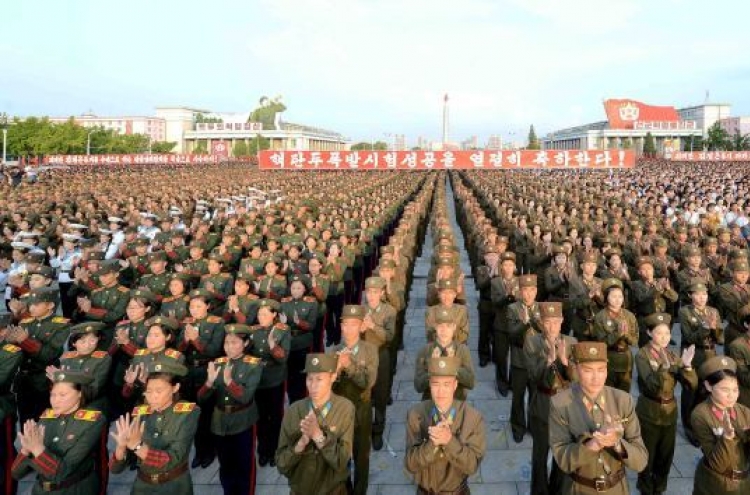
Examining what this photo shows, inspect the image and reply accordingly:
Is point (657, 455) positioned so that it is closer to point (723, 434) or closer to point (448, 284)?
point (723, 434)

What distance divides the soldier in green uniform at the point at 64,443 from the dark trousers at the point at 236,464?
1.01m

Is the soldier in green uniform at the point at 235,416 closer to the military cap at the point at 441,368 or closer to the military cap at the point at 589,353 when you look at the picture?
the military cap at the point at 441,368

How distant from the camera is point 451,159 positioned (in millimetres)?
30875

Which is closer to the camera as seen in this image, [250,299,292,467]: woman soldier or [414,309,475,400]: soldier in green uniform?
[414,309,475,400]: soldier in green uniform

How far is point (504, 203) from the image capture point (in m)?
17.6

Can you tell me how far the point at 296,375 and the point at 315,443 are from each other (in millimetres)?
2879

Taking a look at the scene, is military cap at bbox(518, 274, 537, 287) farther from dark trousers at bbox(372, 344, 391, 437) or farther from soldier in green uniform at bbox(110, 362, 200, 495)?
soldier in green uniform at bbox(110, 362, 200, 495)

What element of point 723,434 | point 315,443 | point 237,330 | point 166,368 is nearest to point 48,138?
point 237,330

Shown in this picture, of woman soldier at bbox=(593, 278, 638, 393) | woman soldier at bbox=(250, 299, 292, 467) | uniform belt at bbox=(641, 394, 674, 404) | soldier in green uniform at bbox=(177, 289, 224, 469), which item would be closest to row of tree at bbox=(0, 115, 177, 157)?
soldier in green uniform at bbox=(177, 289, 224, 469)

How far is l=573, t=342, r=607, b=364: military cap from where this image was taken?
141 inches

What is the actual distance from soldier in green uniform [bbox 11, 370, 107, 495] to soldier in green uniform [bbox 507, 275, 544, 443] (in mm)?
3747

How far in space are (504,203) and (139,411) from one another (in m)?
15.1

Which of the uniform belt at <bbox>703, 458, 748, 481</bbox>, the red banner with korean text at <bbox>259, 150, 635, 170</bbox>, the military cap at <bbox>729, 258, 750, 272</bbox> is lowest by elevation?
the uniform belt at <bbox>703, 458, 748, 481</bbox>

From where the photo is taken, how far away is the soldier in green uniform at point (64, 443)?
3523 millimetres
